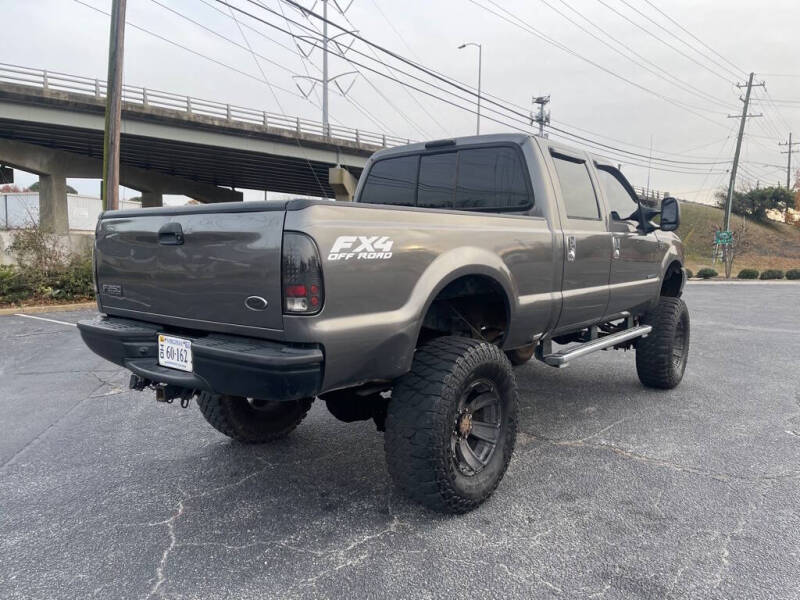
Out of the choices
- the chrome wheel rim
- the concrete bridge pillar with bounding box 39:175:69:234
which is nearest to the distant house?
the concrete bridge pillar with bounding box 39:175:69:234

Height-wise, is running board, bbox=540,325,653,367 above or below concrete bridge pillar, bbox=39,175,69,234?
below

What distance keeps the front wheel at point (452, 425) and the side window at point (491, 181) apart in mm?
1236

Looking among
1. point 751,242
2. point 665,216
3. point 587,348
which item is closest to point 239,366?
point 587,348

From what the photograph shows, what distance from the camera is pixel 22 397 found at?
16.8ft

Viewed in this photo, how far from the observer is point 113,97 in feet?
39.0

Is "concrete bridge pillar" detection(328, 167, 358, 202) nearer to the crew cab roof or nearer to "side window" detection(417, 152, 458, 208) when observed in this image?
the crew cab roof

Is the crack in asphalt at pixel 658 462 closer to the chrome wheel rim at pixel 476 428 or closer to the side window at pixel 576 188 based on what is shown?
the chrome wheel rim at pixel 476 428

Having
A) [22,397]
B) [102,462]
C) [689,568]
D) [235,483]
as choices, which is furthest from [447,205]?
[22,397]

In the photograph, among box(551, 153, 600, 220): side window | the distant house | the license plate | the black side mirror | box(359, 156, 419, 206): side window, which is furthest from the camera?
the distant house

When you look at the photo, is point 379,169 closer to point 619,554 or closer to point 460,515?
point 460,515

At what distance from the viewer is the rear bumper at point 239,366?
2211 mm

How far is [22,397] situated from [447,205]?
4.28 m

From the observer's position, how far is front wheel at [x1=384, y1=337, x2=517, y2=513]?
8.52 ft

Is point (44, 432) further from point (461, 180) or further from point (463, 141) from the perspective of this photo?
point (463, 141)
